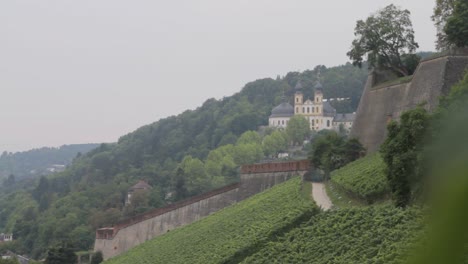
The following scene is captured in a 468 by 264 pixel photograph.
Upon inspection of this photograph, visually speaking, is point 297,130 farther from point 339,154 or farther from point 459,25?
point 459,25

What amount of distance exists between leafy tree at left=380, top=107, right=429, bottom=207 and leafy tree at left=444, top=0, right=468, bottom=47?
10003mm

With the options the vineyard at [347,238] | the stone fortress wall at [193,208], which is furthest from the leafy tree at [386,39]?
the vineyard at [347,238]

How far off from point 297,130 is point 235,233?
8409cm

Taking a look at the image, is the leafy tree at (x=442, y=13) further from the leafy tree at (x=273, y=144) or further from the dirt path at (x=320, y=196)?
the leafy tree at (x=273, y=144)

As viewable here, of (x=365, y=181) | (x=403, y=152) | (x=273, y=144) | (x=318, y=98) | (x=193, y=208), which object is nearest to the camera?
(x=403, y=152)

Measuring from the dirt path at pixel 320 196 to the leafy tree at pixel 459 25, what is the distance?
751cm

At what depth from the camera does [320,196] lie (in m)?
28.3

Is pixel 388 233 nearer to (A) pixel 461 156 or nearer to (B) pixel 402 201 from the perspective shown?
(B) pixel 402 201

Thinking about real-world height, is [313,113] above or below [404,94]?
above

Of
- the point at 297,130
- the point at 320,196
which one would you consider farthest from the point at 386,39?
the point at 297,130

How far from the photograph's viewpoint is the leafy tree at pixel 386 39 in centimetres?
3500

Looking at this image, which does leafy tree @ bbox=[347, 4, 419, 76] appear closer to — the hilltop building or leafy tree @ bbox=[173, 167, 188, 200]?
leafy tree @ bbox=[173, 167, 188, 200]

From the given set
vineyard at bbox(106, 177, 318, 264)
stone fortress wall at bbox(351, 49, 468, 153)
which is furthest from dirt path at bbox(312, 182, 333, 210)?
stone fortress wall at bbox(351, 49, 468, 153)

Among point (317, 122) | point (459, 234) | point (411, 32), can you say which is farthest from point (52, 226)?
point (459, 234)
